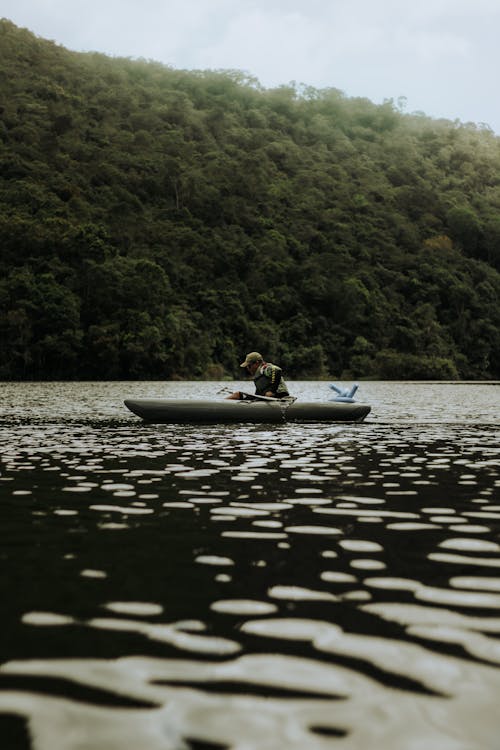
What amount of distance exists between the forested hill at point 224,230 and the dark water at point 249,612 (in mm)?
56682

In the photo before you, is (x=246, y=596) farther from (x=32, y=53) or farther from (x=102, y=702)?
(x=32, y=53)

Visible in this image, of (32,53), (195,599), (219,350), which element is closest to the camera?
(195,599)

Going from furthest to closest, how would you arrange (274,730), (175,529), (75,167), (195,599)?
(75,167) < (175,529) < (195,599) < (274,730)

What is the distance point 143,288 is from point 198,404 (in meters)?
51.8

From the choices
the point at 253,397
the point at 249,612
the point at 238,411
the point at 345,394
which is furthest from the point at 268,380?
the point at 249,612

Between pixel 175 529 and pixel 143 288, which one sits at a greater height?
pixel 143 288

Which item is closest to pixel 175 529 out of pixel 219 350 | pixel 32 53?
pixel 219 350

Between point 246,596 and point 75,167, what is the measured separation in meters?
91.5

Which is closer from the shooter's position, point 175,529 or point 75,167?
point 175,529

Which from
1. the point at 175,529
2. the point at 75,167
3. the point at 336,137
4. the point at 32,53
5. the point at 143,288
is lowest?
the point at 175,529

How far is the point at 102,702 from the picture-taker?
10.2ft

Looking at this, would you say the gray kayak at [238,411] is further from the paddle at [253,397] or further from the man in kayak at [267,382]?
the man in kayak at [267,382]

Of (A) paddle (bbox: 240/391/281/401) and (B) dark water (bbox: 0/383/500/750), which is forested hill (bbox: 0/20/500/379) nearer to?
(A) paddle (bbox: 240/391/281/401)

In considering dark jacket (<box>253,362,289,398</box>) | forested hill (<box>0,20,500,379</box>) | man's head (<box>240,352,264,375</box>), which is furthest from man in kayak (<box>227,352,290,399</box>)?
forested hill (<box>0,20,500,379</box>)
